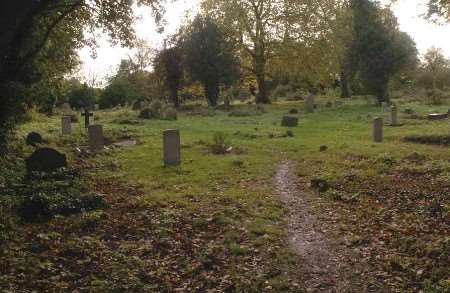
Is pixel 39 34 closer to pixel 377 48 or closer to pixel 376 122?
pixel 376 122

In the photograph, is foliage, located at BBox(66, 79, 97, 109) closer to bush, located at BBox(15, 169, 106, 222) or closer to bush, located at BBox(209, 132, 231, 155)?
bush, located at BBox(209, 132, 231, 155)

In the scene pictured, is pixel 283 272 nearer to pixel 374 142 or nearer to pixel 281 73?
pixel 374 142

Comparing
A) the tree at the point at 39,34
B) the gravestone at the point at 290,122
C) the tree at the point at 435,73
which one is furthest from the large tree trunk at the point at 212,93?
the tree at the point at 435,73

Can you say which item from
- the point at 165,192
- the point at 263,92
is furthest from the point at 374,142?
the point at 263,92

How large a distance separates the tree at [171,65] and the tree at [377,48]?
14693 mm

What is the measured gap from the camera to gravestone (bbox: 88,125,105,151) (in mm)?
16812

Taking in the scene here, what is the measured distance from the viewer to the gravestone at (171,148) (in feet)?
47.3

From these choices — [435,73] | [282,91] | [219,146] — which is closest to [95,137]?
[219,146]

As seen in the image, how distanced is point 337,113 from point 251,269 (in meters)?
24.6

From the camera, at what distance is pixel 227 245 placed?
26.3 ft

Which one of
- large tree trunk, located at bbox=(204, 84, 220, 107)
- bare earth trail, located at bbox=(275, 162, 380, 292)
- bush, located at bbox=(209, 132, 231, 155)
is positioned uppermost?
large tree trunk, located at bbox=(204, 84, 220, 107)

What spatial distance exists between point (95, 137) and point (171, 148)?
3872 millimetres

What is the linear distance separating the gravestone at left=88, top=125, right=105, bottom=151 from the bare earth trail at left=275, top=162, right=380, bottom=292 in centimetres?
853

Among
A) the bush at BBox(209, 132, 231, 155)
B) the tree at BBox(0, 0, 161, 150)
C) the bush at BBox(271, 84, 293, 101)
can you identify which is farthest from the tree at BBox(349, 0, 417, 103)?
the tree at BBox(0, 0, 161, 150)
